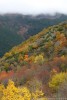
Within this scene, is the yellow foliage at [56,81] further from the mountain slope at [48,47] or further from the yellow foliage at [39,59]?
the mountain slope at [48,47]

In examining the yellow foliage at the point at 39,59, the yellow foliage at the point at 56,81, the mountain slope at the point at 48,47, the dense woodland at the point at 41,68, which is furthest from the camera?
the mountain slope at the point at 48,47

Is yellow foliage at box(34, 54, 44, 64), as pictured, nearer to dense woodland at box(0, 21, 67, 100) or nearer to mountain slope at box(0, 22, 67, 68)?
dense woodland at box(0, 21, 67, 100)

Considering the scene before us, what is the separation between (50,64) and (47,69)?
2.12 metres

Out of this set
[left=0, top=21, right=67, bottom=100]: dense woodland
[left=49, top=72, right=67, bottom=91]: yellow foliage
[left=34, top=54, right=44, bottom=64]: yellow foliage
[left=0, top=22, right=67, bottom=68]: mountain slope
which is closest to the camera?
[left=0, top=21, right=67, bottom=100]: dense woodland

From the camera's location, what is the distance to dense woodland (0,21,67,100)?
73669 millimetres

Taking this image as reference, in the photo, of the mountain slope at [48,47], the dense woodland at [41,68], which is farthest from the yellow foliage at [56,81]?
the mountain slope at [48,47]

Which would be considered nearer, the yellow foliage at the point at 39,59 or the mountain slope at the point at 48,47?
the yellow foliage at the point at 39,59

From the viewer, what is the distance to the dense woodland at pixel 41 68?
242ft

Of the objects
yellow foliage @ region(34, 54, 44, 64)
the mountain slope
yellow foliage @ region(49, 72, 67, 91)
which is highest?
the mountain slope

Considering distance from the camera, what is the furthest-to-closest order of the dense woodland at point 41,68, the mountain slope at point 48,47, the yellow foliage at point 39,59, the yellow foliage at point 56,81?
the mountain slope at point 48,47 → the yellow foliage at point 39,59 → the yellow foliage at point 56,81 → the dense woodland at point 41,68

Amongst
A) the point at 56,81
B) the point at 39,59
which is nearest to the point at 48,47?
the point at 39,59

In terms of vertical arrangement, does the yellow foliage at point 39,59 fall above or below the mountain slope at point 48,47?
below

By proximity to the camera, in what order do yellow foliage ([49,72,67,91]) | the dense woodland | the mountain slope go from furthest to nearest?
the mountain slope < yellow foliage ([49,72,67,91]) < the dense woodland

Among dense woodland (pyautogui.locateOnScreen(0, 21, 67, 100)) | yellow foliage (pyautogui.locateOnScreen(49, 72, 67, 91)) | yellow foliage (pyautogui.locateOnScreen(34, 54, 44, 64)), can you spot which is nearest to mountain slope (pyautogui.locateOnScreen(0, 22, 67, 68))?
dense woodland (pyautogui.locateOnScreen(0, 21, 67, 100))
